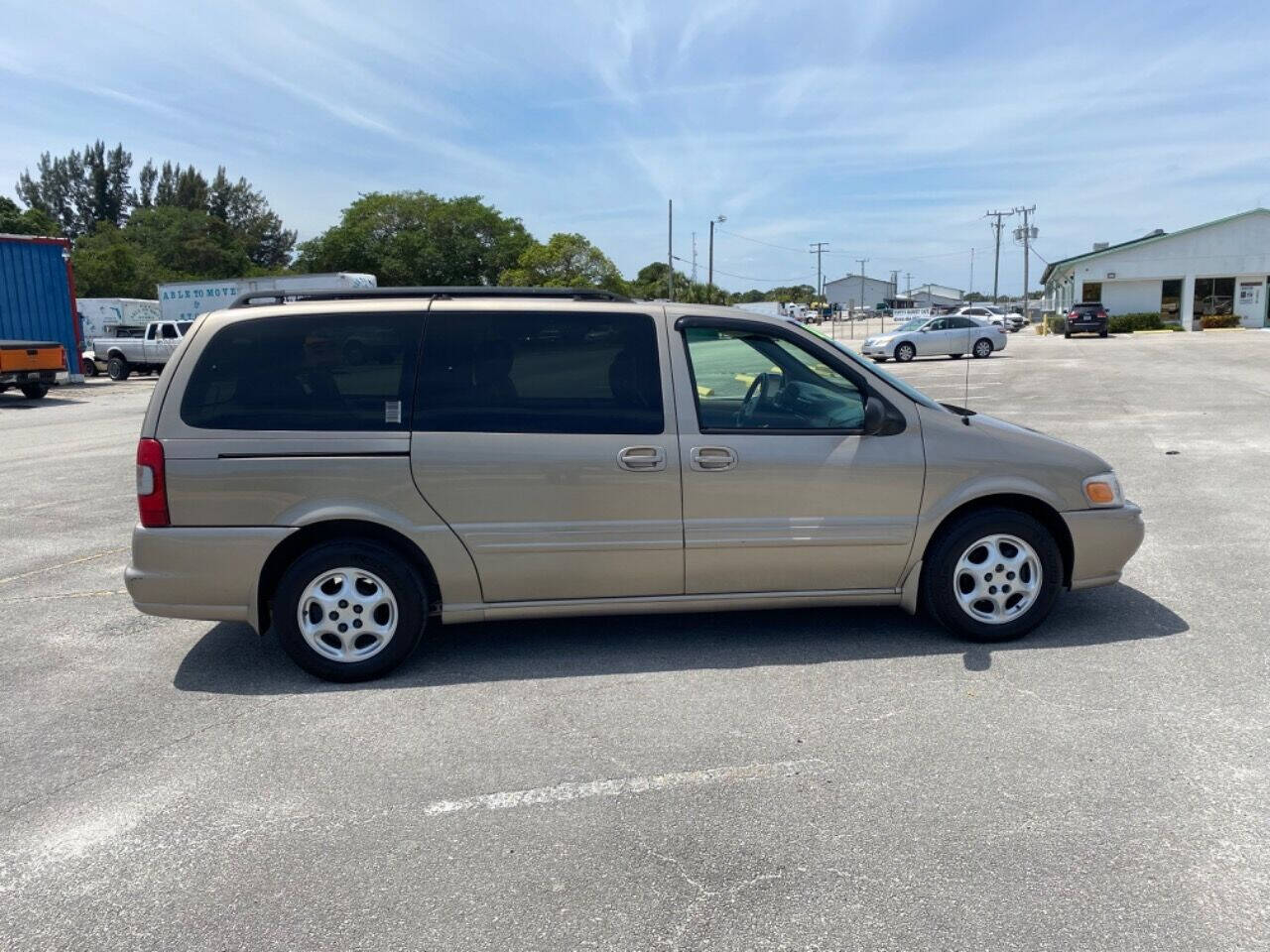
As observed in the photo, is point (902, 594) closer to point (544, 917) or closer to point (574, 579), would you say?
point (574, 579)

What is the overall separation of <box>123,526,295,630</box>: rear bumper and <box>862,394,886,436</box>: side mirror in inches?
110

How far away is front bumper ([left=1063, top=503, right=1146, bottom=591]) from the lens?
501 cm

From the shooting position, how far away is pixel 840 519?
4867mm

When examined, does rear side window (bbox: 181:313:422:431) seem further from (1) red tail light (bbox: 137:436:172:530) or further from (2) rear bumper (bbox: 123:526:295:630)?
(2) rear bumper (bbox: 123:526:295:630)

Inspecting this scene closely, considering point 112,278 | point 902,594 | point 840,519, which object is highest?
point 112,278

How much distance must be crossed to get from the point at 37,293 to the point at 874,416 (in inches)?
1213

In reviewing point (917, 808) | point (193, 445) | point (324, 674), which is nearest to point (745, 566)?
point (917, 808)

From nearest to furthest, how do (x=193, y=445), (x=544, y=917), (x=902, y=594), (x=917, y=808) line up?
(x=544, y=917) < (x=917, y=808) < (x=193, y=445) < (x=902, y=594)

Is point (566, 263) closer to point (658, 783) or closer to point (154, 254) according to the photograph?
point (154, 254)

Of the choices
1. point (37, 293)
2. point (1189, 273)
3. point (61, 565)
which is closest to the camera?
point (61, 565)

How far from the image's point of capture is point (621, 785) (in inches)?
143

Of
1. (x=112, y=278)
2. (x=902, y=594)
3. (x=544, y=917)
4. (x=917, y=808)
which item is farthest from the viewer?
(x=112, y=278)

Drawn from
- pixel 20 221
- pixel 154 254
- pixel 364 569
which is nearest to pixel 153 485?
pixel 364 569

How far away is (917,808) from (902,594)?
1.74 meters
